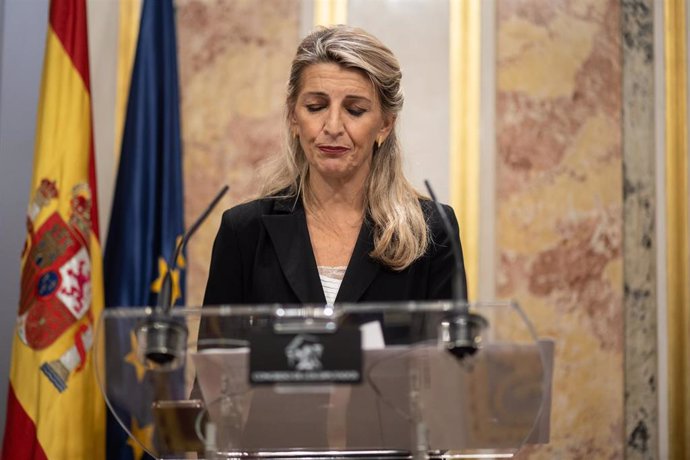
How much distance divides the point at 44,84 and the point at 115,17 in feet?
2.28

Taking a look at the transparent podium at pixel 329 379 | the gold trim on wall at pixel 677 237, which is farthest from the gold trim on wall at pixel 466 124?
the transparent podium at pixel 329 379

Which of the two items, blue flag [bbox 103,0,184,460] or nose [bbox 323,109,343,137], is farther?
blue flag [bbox 103,0,184,460]

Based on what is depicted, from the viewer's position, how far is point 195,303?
4371 millimetres

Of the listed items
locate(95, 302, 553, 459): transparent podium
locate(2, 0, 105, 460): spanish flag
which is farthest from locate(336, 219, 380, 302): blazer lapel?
locate(2, 0, 105, 460): spanish flag

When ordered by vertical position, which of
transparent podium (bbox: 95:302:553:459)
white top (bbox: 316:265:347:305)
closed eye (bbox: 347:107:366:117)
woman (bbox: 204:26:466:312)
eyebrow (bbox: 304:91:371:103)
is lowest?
transparent podium (bbox: 95:302:553:459)

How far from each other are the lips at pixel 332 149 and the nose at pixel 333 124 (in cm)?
4

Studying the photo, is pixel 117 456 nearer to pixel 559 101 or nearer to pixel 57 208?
pixel 57 208

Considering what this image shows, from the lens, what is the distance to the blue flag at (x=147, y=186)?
12.9ft

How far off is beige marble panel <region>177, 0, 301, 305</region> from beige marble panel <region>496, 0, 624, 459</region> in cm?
98

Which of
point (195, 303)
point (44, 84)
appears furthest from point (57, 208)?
point (195, 303)

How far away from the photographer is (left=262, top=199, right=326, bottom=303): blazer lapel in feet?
8.04

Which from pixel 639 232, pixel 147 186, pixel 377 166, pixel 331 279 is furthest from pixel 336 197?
pixel 639 232

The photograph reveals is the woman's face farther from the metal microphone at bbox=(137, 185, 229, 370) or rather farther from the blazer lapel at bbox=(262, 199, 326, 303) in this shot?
the metal microphone at bbox=(137, 185, 229, 370)

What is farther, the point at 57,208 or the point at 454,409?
the point at 57,208
